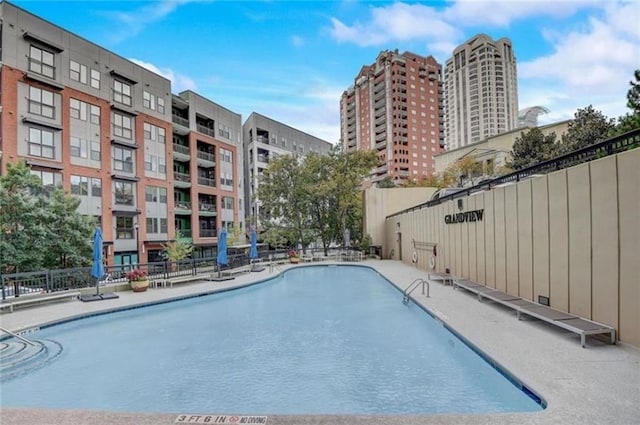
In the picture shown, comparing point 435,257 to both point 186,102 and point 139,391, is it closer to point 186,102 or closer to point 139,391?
point 139,391

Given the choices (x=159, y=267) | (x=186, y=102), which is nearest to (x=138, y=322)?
(x=159, y=267)

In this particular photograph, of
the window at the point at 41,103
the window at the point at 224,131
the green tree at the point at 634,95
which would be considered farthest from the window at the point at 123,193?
the green tree at the point at 634,95

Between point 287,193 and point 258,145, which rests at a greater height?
point 258,145

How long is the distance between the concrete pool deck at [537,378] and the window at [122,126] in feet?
58.1

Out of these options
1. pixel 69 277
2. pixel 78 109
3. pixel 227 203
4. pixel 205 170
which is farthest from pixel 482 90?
pixel 69 277

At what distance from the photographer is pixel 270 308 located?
34.7 feet

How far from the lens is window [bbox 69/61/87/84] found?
20469 millimetres

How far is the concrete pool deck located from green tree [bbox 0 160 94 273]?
694 centimetres

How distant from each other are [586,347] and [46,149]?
23648 mm

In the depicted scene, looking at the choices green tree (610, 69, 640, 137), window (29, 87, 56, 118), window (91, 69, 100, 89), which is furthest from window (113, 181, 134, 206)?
green tree (610, 69, 640, 137)

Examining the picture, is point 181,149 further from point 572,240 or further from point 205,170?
point 572,240

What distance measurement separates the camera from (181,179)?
2873 centimetres

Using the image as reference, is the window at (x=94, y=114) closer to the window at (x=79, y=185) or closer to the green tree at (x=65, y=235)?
the window at (x=79, y=185)

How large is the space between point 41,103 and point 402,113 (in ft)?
246
